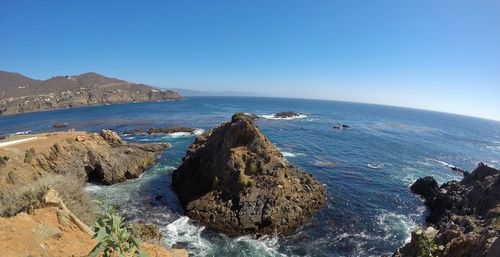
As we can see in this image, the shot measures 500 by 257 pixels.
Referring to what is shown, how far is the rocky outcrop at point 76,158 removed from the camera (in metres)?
34.6

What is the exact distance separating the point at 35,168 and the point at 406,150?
233 ft

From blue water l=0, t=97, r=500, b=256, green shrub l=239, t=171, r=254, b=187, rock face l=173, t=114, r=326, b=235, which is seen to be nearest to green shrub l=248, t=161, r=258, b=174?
rock face l=173, t=114, r=326, b=235

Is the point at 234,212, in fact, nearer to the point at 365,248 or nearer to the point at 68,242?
the point at 365,248

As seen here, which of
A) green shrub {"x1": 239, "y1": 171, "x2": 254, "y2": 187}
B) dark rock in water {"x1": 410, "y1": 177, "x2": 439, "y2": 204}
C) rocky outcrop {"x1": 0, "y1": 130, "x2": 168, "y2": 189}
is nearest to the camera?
green shrub {"x1": 239, "y1": 171, "x2": 254, "y2": 187}

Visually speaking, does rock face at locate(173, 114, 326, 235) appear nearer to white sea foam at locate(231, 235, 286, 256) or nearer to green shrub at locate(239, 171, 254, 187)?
green shrub at locate(239, 171, 254, 187)

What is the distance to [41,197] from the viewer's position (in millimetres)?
16234

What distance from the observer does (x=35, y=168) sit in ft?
118

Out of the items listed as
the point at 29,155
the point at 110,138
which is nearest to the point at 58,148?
the point at 29,155

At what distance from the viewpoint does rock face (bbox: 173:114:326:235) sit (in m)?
30.3

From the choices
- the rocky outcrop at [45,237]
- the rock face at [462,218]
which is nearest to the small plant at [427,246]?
the rock face at [462,218]

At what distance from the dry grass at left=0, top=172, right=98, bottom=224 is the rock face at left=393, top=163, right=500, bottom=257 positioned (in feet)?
56.3

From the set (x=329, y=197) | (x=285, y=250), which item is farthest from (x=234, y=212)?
(x=329, y=197)

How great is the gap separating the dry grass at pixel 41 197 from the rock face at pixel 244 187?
12969 mm

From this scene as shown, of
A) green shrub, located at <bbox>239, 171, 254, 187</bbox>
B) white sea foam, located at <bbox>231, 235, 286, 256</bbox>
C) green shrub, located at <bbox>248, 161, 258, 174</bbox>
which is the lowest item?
white sea foam, located at <bbox>231, 235, 286, 256</bbox>
